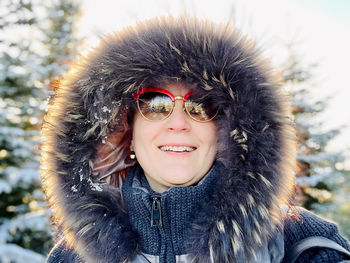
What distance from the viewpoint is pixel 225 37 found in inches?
67.9

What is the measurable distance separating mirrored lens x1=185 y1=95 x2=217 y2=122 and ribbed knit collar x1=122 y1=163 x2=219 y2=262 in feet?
0.97

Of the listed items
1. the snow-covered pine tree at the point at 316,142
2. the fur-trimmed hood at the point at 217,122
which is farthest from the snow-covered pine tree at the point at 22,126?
the snow-covered pine tree at the point at 316,142

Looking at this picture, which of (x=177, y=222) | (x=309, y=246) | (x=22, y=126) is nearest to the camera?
(x=309, y=246)

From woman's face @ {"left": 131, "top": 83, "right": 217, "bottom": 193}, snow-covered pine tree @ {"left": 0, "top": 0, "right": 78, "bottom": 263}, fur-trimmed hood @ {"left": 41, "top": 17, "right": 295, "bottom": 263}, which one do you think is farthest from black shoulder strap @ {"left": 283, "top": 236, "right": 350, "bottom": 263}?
snow-covered pine tree @ {"left": 0, "top": 0, "right": 78, "bottom": 263}

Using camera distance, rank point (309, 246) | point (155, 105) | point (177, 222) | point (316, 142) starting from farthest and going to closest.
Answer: point (316, 142)
point (155, 105)
point (177, 222)
point (309, 246)

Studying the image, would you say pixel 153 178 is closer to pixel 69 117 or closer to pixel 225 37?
pixel 69 117

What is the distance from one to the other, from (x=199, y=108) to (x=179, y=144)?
0.24 meters

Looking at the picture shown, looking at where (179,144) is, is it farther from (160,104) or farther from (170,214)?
(170,214)

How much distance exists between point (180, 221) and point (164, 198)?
0.51 feet

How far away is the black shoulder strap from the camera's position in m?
1.56

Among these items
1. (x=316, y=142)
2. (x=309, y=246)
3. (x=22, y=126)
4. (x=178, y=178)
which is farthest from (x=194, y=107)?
(x=316, y=142)

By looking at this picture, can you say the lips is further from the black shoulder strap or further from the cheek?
the black shoulder strap

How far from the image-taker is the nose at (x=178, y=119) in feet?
5.75

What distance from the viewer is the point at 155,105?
1812 mm
